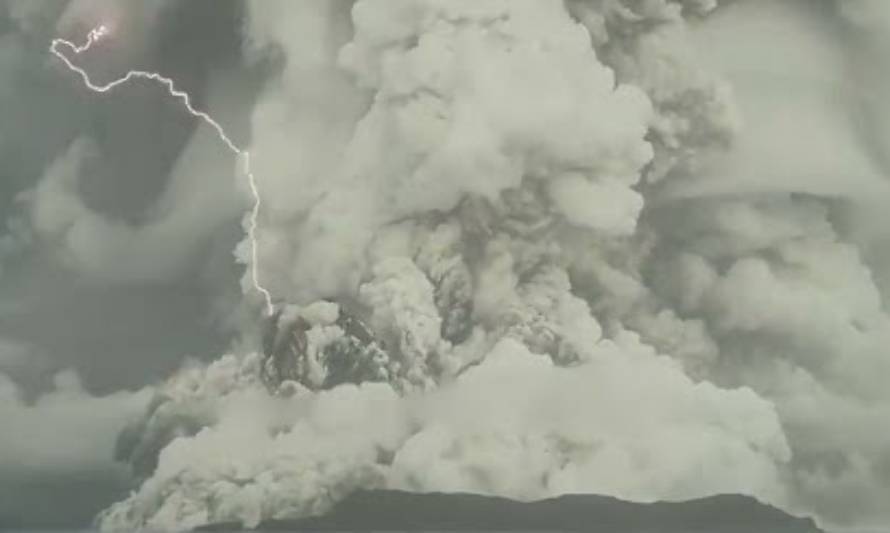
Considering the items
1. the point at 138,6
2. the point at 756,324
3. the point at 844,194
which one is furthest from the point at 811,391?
the point at 138,6

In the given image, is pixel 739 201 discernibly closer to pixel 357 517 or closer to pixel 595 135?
pixel 595 135

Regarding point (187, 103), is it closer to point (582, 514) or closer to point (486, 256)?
point (486, 256)

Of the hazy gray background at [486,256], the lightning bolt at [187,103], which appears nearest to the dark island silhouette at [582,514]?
the hazy gray background at [486,256]

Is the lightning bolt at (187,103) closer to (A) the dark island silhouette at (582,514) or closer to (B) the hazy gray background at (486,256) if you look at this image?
(B) the hazy gray background at (486,256)

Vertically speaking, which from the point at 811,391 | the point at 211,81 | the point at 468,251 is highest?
the point at 211,81

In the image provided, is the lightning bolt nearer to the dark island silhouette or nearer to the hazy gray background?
the hazy gray background

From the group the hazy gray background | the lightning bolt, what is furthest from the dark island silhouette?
the lightning bolt

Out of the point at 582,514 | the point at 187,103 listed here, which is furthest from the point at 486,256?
the point at 187,103
